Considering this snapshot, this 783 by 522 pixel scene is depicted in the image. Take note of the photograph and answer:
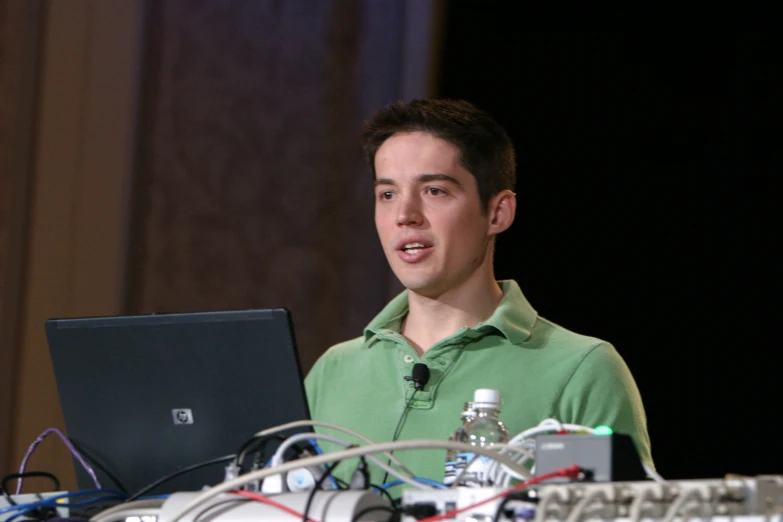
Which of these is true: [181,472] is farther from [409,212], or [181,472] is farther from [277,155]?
[277,155]

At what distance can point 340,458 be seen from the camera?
1.00m

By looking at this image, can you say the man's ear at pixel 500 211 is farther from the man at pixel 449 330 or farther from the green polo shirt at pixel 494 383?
the green polo shirt at pixel 494 383

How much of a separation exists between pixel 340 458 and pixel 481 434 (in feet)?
1.67

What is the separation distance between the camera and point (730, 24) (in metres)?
2.84

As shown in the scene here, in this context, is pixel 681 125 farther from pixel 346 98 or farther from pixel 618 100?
pixel 346 98

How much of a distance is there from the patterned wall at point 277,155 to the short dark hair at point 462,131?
148cm

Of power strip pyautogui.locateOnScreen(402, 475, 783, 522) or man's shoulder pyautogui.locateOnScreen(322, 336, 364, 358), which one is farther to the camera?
man's shoulder pyautogui.locateOnScreen(322, 336, 364, 358)

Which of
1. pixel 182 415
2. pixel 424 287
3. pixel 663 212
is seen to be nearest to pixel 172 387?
pixel 182 415

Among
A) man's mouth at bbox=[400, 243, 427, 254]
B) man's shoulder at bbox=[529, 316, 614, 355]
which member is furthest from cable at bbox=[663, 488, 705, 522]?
man's mouth at bbox=[400, 243, 427, 254]

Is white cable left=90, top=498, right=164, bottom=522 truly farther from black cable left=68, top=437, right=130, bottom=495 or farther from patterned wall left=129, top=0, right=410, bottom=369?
patterned wall left=129, top=0, right=410, bottom=369

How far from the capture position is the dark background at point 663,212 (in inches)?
109

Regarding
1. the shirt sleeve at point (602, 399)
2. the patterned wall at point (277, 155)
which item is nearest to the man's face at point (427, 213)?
the shirt sleeve at point (602, 399)

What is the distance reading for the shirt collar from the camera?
6.34ft

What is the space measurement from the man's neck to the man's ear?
12cm
